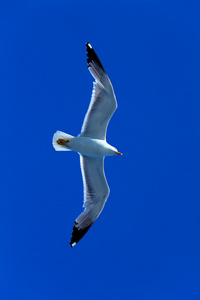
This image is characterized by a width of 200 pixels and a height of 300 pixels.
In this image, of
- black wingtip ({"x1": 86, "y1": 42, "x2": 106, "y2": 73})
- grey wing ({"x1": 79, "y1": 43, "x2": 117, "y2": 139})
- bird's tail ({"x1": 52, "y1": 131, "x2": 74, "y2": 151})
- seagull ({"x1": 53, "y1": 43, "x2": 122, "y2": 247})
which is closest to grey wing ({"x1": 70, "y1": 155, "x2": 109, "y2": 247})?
seagull ({"x1": 53, "y1": 43, "x2": 122, "y2": 247})

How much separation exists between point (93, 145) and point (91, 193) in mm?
1200

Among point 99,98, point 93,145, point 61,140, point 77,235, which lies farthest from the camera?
point 77,235

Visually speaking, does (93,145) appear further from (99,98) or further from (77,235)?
(77,235)

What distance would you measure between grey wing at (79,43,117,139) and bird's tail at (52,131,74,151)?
0.48 meters

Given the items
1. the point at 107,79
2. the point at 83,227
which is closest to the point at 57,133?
the point at 107,79

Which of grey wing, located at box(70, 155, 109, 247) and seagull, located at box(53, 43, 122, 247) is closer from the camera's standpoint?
seagull, located at box(53, 43, 122, 247)

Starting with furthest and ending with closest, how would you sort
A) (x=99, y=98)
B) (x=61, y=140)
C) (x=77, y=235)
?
(x=77, y=235) → (x=61, y=140) → (x=99, y=98)

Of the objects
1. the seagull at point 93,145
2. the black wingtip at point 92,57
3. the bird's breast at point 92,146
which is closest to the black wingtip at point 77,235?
the seagull at point 93,145

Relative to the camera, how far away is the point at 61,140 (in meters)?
8.90

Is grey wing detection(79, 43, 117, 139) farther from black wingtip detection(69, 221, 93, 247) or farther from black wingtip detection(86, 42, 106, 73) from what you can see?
black wingtip detection(69, 221, 93, 247)

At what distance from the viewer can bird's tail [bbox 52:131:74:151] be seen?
29.0 feet

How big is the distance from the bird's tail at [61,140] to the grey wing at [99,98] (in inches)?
18.7

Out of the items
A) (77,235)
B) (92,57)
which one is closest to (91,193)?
(77,235)

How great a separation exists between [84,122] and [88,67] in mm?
1208
